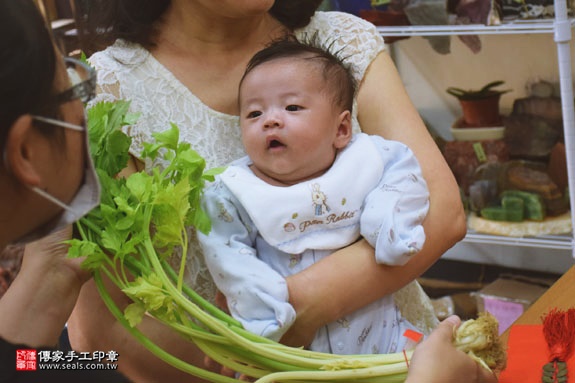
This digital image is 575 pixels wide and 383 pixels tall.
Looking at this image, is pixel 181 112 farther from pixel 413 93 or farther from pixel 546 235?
pixel 413 93

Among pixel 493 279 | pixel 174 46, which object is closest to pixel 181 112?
pixel 174 46

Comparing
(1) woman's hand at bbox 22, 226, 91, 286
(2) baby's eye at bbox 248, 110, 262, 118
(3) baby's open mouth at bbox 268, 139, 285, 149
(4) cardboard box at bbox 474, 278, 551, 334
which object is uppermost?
(2) baby's eye at bbox 248, 110, 262, 118

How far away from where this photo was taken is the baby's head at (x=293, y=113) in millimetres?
1323

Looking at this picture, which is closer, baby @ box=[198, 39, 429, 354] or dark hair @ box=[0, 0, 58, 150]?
dark hair @ box=[0, 0, 58, 150]

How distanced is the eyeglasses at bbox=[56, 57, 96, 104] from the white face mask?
27 mm

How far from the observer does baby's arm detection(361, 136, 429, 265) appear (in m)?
1.27

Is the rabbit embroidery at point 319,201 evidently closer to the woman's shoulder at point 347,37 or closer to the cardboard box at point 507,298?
the woman's shoulder at point 347,37

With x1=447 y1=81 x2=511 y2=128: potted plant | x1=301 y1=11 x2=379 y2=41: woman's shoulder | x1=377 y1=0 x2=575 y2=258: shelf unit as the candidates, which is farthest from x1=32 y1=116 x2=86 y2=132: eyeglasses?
x1=447 y1=81 x2=511 y2=128: potted plant

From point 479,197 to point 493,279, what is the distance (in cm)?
66

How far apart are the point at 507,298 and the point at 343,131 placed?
5.32 ft

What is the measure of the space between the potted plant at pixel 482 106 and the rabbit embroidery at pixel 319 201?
62.8 inches

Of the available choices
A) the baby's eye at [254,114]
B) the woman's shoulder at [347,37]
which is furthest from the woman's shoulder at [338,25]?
the baby's eye at [254,114]

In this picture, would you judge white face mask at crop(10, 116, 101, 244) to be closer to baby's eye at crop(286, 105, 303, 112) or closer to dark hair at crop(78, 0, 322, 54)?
baby's eye at crop(286, 105, 303, 112)

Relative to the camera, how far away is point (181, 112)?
4.87 feet
